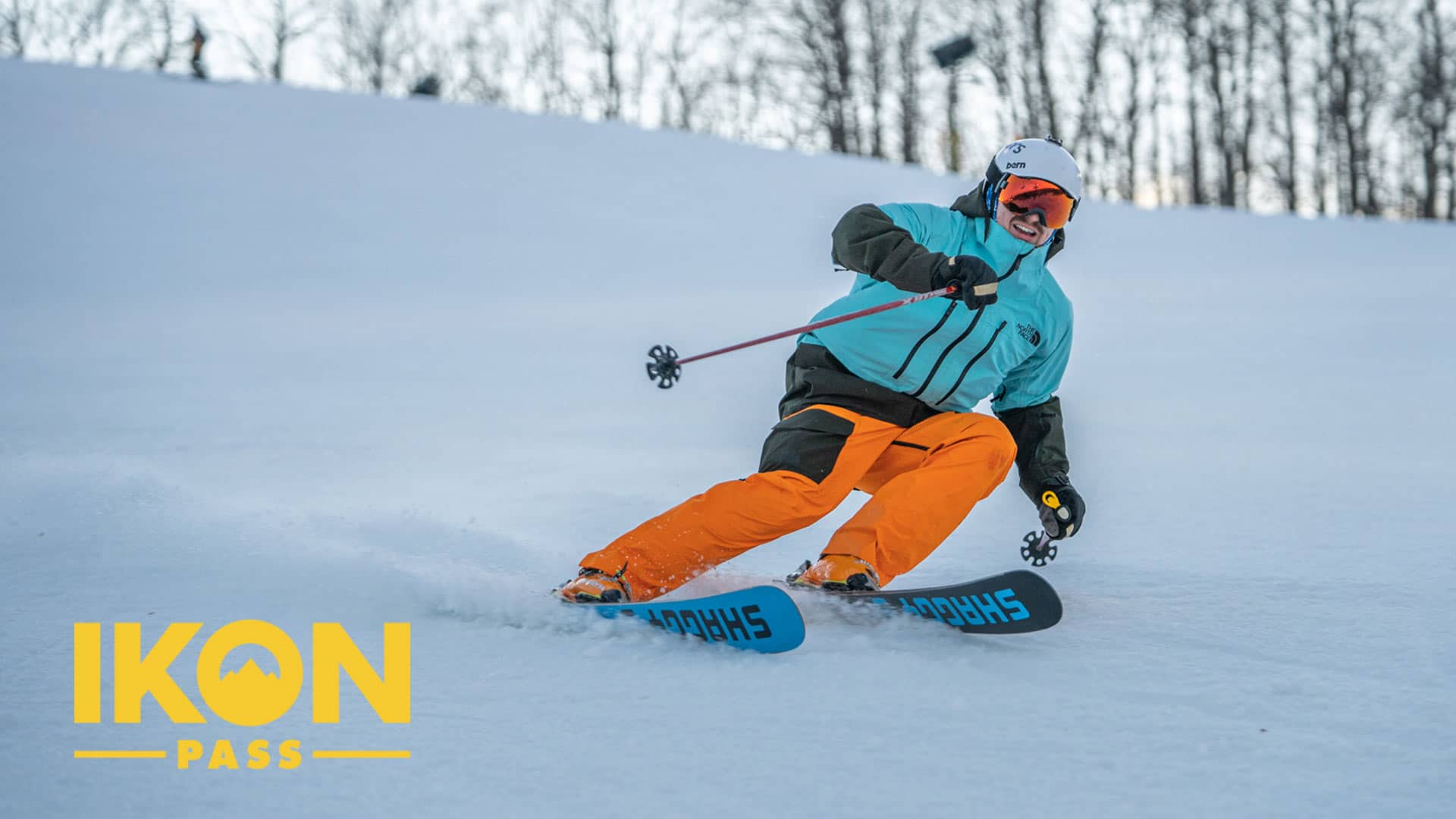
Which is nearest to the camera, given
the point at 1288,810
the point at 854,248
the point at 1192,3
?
the point at 1288,810

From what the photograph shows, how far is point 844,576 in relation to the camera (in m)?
2.80

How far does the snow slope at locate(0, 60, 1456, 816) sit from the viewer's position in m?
1.91

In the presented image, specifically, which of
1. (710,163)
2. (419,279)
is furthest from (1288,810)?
(710,163)

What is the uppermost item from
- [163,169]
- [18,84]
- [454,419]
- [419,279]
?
[18,84]

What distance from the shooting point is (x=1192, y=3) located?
A: 2683cm

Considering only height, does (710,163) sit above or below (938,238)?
above

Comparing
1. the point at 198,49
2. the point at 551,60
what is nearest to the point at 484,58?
the point at 551,60

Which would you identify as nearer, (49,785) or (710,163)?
(49,785)

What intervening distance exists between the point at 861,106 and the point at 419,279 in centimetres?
2099

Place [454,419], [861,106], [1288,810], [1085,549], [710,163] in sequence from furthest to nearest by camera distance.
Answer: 1. [861,106]
2. [710,163]
3. [454,419]
4. [1085,549]
5. [1288,810]

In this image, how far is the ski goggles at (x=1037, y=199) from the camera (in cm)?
288

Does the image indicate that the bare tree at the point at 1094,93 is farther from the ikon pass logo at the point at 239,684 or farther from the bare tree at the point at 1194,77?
the ikon pass logo at the point at 239,684

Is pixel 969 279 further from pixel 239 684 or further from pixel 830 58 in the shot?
pixel 830 58

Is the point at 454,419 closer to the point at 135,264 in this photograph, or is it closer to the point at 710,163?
the point at 135,264
